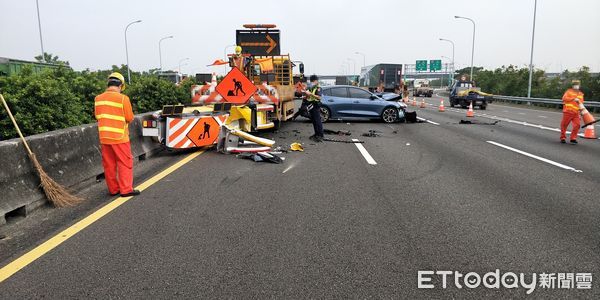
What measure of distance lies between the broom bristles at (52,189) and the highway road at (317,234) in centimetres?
30

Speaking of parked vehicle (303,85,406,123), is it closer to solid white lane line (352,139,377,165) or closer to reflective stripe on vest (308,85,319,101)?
reflective stripe on vest (308,85,319,101)

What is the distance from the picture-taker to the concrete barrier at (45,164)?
500 cm

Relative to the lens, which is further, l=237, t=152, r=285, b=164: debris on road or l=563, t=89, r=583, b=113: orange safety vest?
l=563, t=89, r=583, b=113: orange safety vest

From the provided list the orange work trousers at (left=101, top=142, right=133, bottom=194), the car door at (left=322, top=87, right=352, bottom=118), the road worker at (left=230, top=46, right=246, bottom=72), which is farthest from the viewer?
the car door at (left=322, top=87, right=352, bottom=118)

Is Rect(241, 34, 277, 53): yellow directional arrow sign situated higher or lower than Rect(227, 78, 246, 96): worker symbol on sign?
higher

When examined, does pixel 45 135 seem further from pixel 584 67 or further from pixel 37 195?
pixel 584 67

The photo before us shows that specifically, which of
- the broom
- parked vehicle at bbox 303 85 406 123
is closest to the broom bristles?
the broom

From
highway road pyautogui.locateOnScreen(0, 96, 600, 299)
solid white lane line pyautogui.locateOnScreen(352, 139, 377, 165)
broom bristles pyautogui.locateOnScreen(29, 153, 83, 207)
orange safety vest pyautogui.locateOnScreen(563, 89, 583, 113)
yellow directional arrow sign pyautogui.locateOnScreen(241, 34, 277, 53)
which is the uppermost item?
yellow directional arrow sign pyautogui.locateOnScreen(241, 34, 277, 53)

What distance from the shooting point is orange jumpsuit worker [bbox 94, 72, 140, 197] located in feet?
19.7

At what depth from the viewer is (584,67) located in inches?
1296

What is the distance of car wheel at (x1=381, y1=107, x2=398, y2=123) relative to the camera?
18.0m

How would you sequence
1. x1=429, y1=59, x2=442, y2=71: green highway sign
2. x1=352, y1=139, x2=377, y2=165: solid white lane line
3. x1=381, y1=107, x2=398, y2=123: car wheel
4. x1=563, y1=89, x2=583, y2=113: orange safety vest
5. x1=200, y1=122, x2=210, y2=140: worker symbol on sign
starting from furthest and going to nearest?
1. x1=429, y1=59, x2=442, y2=71: green highway sign
2. x1=381, y1=107, x2=398, y2=123: car wheel
3. x1=563, y1=89, x2=583, y2=113: orange safety vest
4. x1=200, y1=122, x2=210, y2=140: worker symbol on sign
5. x1=352, y1=139, x2=377, y2=165: solid white lane line

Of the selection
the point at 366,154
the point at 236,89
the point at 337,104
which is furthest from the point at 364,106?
the point at 366,154

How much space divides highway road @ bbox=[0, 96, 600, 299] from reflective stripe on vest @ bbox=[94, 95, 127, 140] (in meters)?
0.84
